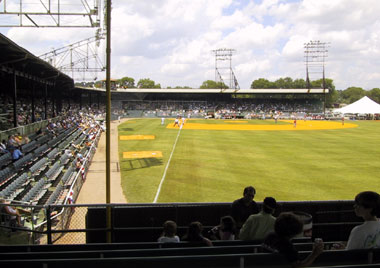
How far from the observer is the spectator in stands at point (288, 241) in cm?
351

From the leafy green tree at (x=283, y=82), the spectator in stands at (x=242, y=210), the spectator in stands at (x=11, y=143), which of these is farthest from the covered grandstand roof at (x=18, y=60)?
the leafy green tree at (x=283, y=82)

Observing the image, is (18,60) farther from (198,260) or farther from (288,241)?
(288,241)

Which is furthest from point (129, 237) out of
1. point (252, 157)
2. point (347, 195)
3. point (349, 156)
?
point (349, 156)

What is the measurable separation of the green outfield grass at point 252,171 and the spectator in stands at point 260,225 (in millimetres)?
9617

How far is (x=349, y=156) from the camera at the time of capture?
26.4 meters

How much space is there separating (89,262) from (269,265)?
6.13 ft

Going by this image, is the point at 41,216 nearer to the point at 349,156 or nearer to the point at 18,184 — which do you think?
the point at 18,184

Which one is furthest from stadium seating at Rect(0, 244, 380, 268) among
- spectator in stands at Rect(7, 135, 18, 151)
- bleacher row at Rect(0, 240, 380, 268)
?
spectator in stands at Rect(7, 135, 18, 151)

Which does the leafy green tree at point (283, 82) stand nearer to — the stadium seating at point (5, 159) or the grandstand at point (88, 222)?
the grandstand at point (88, 222)

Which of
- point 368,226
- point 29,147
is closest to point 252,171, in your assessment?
point 29,147

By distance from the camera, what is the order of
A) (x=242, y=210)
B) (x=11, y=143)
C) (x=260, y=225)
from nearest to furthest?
(x=260, y=225), (x=242, y=210), (x=11, y=143)

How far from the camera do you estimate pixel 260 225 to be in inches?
199

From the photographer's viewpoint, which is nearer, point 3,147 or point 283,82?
point 3,147

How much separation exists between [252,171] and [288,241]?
17.3 m
